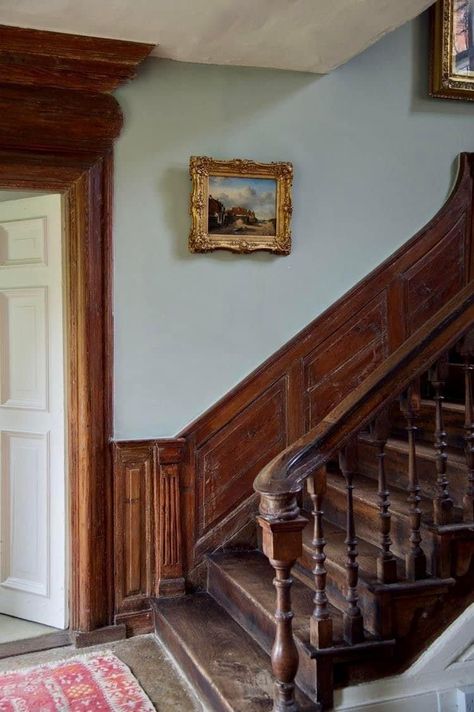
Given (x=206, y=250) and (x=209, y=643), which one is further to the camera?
(x=206, y=250)

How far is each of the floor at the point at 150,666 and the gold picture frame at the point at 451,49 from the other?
117 inches

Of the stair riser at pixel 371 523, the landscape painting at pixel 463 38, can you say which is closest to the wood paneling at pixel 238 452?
the stair riser at pixel 371 523

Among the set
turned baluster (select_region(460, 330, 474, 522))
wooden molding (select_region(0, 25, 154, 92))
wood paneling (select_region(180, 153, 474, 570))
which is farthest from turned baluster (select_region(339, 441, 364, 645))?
wooden molding (select_region(0, 25, 154, 92))

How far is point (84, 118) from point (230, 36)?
2.27 feet

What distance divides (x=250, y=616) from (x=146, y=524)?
0.66 m

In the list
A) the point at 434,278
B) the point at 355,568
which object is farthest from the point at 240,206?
the point at 355,568

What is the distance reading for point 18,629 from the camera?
305 centimetres

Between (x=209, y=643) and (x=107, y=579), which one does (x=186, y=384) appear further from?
(x=209, y=643)

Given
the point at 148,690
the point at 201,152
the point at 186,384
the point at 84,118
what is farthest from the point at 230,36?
the point at 148,690

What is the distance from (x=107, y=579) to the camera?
2904 millimetres

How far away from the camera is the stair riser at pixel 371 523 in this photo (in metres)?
2.31

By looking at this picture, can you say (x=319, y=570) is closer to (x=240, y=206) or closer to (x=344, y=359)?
(x=344, y=359)

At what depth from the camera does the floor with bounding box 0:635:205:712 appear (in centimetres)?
238

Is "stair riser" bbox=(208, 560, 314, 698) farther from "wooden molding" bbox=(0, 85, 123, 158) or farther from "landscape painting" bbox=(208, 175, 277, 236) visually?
"wooden molding" bbox=(0, 85, 123, 158)
